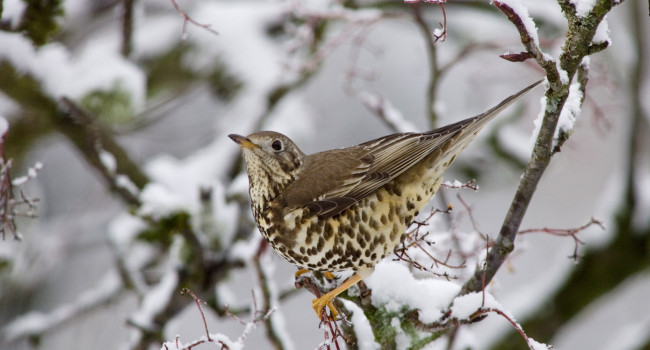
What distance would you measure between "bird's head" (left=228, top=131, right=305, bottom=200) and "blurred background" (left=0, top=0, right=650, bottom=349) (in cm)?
43

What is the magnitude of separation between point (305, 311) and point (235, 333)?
38.1 inches

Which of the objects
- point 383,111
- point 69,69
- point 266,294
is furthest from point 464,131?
point 69,69

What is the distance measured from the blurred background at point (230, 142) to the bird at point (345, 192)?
1.00 ft

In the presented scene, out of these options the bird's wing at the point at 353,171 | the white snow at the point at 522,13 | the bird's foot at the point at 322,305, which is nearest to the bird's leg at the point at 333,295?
the bird's foot at the point at 322,305

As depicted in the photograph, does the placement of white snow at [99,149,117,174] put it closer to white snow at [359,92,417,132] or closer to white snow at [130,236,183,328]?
white snow at [130,236,183,328]

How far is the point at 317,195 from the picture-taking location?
9.57 ft

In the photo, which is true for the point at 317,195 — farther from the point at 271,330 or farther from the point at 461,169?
the point at 461,169

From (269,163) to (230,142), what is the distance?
2652 mm

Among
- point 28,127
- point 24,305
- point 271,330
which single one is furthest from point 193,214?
point 24,305

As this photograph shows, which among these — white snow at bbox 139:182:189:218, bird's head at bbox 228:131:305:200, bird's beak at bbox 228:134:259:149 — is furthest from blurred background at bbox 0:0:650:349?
bird's beak at bbox 228:134:259:149

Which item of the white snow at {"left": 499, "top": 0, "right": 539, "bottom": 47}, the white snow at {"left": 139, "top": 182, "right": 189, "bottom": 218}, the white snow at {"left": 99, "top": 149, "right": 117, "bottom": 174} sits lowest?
the white snow at {"left": 499, "top": 0, "right": 539, "bottom": 47}

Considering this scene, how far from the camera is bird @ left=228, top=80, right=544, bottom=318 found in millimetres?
2709

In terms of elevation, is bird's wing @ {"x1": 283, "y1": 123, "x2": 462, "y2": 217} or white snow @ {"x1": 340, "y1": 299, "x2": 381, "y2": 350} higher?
bird's wing @ {"x1": 283, "y1": 123, "x2": 462, "y2": 217}

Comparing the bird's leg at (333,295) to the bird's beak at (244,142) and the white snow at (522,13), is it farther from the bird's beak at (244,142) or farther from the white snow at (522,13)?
the white snow at (522,13)
